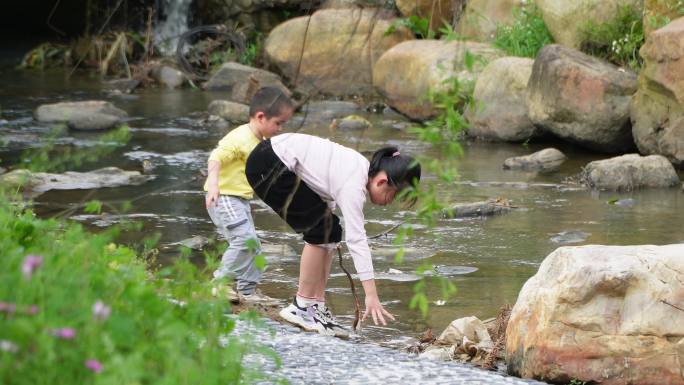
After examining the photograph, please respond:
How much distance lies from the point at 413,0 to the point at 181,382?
13983 millimetres

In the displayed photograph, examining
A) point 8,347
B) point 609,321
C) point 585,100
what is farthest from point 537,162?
point 8,347

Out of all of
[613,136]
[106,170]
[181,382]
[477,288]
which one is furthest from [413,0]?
[181,382]

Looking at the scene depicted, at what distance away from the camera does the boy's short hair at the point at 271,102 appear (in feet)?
20.5

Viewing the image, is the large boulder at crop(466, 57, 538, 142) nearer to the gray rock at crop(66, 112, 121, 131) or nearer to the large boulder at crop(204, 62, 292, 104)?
the large boulder at crop(204, 62, 292, 104)

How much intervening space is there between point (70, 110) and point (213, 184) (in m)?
8.48

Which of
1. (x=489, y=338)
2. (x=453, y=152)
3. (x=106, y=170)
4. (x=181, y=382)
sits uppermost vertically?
(x=453, y=152)

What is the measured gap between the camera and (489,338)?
6035 mm

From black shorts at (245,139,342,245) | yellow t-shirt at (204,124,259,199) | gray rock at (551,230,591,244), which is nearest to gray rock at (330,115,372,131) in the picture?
gray rock at (551,230,591,244)

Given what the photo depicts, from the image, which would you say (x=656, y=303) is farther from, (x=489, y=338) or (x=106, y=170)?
(x=106, y=170)

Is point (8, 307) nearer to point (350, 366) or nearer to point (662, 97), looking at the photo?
point (350, 366)

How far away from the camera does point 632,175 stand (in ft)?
35.3

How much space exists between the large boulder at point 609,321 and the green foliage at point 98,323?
2.16m

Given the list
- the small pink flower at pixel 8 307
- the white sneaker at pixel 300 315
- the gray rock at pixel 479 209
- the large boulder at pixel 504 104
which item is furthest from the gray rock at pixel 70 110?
the small pink flower at pixel 8 307

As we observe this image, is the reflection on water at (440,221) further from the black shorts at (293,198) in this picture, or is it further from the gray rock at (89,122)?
the black shorts at (293,198)
